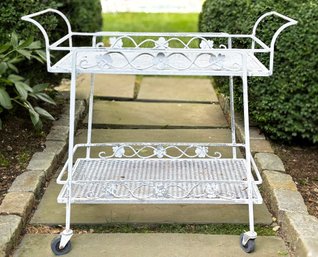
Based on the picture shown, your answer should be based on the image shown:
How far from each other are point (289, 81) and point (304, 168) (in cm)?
65

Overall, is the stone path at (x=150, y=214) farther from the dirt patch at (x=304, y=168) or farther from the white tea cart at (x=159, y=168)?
the dirt patch at (x=304, y=168)

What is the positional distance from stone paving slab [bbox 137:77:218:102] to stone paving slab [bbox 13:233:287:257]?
2.70 metres

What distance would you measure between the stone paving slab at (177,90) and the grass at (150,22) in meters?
1.82

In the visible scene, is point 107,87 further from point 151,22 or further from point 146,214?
point 151,22

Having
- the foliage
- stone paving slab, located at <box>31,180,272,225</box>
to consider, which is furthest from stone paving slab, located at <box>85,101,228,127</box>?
stone paving slab, located at <box>31,180,272,225</box>

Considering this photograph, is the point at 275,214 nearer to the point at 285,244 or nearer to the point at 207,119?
the point at 285,244

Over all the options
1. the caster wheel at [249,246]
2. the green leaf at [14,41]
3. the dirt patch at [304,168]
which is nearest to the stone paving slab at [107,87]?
the green leaf at [14,41]

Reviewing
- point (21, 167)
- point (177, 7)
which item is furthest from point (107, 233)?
point (177, 7)

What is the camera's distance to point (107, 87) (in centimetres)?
599

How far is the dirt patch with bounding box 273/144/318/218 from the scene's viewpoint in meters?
3.65

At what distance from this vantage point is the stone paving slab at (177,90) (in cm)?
579

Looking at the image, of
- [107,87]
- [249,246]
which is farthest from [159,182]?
[107,87]

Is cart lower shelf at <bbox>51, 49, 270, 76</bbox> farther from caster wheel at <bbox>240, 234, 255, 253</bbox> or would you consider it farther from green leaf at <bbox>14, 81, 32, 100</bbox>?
green leaf at <bbox>14, 81, 32, 100</bbox>

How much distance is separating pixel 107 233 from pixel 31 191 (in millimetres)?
605
